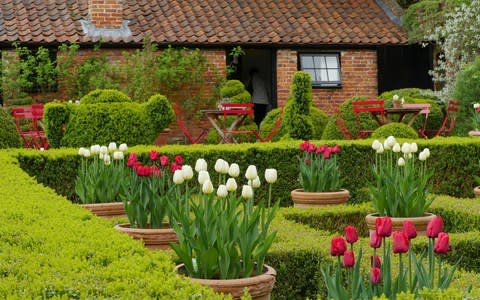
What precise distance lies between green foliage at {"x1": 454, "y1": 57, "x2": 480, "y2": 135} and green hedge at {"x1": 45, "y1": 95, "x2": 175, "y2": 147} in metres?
7.13

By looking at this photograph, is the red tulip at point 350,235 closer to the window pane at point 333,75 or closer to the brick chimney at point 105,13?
the brick chimney at point 105,13

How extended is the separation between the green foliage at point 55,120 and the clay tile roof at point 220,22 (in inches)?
285

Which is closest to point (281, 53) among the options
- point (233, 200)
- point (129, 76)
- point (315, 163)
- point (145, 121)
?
point (129, 76)

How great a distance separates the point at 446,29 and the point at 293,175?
10168mm

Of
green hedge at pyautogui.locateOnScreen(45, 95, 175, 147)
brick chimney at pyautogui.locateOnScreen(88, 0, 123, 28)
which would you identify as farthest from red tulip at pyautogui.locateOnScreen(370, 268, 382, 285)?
brick chimney at pyautogui.locateOnScreen(88, 0, 123, 28)

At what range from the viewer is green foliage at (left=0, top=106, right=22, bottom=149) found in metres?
10.8

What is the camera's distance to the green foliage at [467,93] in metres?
16.2

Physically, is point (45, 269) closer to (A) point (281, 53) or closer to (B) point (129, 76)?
(B) point (129, 76)

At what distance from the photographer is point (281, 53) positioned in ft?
65.9

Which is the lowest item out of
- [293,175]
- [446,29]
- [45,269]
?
[293,175]

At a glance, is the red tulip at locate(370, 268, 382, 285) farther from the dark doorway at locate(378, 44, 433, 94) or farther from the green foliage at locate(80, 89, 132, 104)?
the dark doorway at locate(378, 44, 433, 94)

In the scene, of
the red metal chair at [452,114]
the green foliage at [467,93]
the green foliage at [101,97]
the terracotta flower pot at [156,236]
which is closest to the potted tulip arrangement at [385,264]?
the terracotta flower pot at [156,236]

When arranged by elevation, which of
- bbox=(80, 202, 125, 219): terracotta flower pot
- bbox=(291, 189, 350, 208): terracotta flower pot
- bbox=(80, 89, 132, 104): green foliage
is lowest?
bbox=(291, 189, 350, 208): terracotta flower pot

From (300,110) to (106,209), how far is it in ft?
19.8
